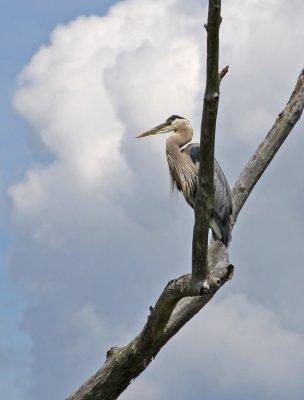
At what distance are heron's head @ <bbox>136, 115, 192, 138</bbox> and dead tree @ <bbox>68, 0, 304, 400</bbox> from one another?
2.60m

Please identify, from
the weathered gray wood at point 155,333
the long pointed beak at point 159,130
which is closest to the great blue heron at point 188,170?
the long pointed beak at point 159,130

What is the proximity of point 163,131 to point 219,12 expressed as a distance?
798 centimetres

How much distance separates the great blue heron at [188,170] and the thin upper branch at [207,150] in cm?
382

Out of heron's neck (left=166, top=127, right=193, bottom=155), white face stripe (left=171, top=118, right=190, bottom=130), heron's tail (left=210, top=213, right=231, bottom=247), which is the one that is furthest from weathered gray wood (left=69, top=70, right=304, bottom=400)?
white face stripe (left=171, top=118, right=190, bottom=130)

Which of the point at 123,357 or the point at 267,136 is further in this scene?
the point at 267,136

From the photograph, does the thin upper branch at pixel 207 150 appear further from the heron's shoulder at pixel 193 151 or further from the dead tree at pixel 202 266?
the heron's shoulder at pixel 193 151

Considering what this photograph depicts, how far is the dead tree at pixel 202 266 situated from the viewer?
7430 mm

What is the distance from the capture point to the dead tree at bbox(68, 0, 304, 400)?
24.4ft

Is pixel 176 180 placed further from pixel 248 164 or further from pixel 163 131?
pixel 248 164

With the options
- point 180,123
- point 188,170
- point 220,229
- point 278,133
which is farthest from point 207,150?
point 180,123

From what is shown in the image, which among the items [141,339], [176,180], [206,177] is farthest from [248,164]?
[206,177]

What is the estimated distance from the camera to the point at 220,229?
486 inches

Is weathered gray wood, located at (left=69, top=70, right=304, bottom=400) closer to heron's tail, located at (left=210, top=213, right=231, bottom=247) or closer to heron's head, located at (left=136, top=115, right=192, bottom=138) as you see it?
heron's tail, located at (left=210, top=213, right=231, bottom=247)

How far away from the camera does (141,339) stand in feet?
30.7
